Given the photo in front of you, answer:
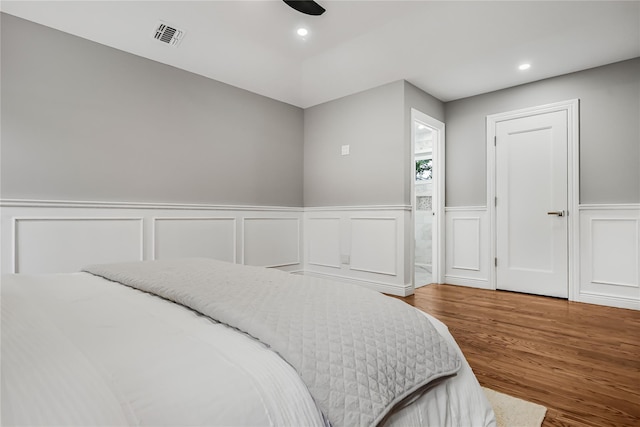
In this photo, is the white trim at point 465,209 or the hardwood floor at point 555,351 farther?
the white trim at point 465,209

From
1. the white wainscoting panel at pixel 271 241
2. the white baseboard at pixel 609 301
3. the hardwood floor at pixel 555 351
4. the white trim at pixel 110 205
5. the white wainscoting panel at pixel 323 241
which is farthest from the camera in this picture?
the white wainscoting panel at pixel 323 241

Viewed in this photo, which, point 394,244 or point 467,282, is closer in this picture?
point 394,244

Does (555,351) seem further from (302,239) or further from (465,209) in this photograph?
(302,239)

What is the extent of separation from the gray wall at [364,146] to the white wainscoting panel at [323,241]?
0.83ft

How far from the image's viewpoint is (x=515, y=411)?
1.33 meters

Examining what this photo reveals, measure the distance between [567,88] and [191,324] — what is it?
4053 millimetres

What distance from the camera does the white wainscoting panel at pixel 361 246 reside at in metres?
3.39

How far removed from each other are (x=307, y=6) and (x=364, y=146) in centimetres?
164

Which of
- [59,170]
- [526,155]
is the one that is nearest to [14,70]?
[59,170]

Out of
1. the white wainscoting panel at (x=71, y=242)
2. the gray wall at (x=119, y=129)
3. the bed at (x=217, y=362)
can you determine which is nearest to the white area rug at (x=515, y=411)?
the bed at (x=217, y=362)

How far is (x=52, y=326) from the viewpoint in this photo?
700 millimetres

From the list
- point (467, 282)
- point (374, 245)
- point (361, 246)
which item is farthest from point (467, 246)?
point (361, 246)

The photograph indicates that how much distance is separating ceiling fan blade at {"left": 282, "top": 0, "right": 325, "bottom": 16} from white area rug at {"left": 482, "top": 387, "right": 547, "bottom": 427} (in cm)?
263

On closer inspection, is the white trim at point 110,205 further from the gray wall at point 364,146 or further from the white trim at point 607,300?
the white trim at point 607,300
